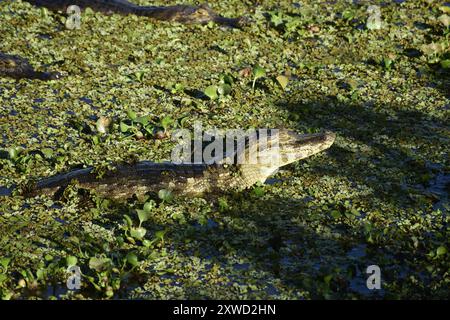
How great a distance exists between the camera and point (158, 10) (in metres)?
12.5

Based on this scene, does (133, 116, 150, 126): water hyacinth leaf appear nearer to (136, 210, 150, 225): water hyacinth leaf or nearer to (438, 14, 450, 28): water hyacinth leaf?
(136, 210, 150, 225): water hyacinth leaf

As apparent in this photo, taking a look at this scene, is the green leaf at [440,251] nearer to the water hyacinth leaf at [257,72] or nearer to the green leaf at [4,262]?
the green leaf at [4,262]

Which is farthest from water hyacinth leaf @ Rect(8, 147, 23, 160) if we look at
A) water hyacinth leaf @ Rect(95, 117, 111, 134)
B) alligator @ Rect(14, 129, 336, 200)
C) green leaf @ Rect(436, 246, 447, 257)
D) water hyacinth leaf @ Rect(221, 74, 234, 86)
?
green leaf @ Rect(436, 246, 447, 257)


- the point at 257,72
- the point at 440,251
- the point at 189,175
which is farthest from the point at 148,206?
the point at 257,72

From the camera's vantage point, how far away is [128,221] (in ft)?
23.7

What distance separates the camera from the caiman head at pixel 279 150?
826 cm

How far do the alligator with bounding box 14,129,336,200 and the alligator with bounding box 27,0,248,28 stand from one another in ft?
13.9

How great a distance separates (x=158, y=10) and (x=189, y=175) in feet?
16.8

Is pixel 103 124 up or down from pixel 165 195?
up

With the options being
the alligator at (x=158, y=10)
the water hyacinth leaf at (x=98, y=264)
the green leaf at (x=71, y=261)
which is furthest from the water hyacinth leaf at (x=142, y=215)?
the alligator at (x=158, y=10)

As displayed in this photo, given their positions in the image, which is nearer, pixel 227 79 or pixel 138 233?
pixel 138 233

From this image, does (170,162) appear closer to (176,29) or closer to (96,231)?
(96,231)

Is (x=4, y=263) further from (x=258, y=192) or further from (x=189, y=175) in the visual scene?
(x=258, y=192)

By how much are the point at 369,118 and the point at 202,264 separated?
374 cm
